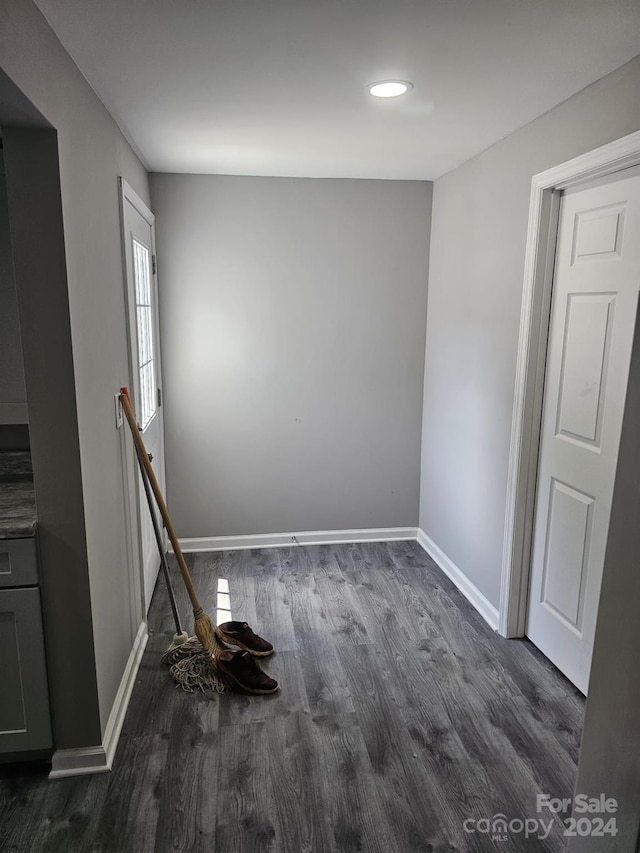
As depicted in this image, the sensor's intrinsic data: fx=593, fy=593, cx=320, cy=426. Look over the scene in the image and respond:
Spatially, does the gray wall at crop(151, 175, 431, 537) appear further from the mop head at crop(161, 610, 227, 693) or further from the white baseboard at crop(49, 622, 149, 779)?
the white baseboard at crop(49, 622, 149, 779)

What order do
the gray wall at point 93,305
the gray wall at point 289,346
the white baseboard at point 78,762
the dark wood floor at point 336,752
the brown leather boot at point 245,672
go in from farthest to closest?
the gray wall at point 289,346 → the brown leather boot at point 245,672 → the white baseboard at point 78,762 → the dark wood floor at point 336,752 → the gray wall at point 93,305

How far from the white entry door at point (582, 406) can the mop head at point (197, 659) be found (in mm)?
1467

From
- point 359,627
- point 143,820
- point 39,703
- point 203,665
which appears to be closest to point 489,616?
point 359,627

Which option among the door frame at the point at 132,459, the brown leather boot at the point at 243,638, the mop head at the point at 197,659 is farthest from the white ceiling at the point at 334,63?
the brown leather boot at the point at 243,638

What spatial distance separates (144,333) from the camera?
Result: 10.1ft

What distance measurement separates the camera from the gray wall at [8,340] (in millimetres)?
2154

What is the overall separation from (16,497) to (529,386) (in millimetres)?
2085

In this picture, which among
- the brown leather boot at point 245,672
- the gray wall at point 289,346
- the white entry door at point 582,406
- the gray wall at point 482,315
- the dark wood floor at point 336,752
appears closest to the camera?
the dark wood floor at point 336,752

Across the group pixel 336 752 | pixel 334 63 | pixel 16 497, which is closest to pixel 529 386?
pixel 334 63

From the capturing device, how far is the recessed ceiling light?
201 centimetres

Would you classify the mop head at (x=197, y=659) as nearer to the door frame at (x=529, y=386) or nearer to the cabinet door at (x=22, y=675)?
the cabinet door at (x=22, y=675)

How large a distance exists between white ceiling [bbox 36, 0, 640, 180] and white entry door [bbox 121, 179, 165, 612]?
39cm

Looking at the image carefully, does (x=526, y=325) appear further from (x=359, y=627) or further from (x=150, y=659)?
(x=150, y=659)

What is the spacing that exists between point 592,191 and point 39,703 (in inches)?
104
